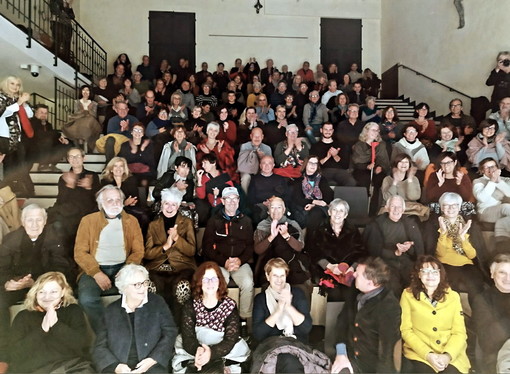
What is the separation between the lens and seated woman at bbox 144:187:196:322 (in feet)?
9.16

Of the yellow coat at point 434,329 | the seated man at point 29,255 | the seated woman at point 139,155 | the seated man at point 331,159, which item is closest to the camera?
the yellow coat at point 434,329

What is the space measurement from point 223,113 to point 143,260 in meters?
2.70

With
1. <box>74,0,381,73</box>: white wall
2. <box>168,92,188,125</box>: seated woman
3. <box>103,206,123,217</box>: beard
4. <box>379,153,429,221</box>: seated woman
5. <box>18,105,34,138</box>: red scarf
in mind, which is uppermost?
<box>74,0,381,73</box>: white wall

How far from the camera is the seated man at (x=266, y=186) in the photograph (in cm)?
380

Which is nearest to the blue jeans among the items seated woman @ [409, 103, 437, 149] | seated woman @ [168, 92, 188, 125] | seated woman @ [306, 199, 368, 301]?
seated woman @ [306, 199, 368, 301]

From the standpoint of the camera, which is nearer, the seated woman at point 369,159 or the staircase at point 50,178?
the staircase at point 50,178

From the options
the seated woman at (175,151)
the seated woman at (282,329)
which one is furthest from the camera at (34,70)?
the seated woman at (282,329)

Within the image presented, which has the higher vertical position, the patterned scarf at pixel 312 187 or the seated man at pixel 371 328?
the patterned scarf at pixel 312 187

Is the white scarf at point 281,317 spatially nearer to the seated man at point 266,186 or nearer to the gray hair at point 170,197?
the gray hair at point 170,197

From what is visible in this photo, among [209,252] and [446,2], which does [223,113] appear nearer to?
[209,252]

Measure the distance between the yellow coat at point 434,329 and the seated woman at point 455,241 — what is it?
0.54m

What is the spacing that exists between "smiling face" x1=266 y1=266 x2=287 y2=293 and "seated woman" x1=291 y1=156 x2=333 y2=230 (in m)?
1.00

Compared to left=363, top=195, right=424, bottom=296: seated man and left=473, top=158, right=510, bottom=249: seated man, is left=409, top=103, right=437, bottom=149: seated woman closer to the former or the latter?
left=473, top=158, right=510, bottom=249: seated man

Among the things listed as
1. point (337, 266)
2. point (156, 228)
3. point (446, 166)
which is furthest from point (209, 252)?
point (446, 166)
